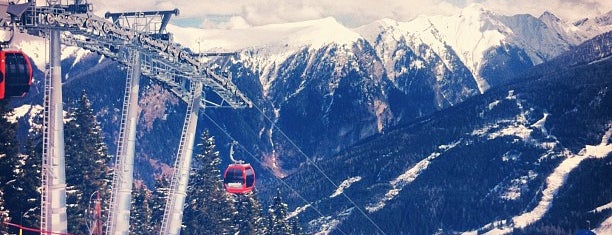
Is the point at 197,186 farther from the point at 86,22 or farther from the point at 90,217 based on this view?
the point at 86,22

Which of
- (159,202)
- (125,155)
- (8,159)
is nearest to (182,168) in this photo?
(125,155)

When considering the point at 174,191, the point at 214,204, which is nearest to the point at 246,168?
the point at 214,204

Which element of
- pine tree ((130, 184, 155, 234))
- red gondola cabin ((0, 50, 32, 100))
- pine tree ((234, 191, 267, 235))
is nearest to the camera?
red gondola cabin ((0, 50, 32, 100))

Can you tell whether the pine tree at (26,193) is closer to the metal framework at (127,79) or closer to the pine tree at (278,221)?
the metal framework at (127,79)

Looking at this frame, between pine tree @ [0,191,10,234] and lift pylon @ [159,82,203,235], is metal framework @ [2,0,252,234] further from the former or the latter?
pine tree @ [0,191,10,234]

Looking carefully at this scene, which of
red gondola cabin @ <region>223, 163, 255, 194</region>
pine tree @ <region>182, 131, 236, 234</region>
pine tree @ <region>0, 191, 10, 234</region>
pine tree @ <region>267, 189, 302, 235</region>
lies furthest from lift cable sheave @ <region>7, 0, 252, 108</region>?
pine tree @ <region>267, 189, 302, 235</region>

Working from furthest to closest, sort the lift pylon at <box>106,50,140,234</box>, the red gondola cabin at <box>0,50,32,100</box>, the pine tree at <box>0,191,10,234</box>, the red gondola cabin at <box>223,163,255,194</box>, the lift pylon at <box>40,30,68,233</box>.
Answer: the red gondola cabin at <box>223,163,255,194</box>
the pine tree at <box>0,191,10,234</box>
the lift pylon at <box>106,50,140,234</box>
the lift pylon at <box>40,30,68,233</box>
the red gondola cabin at <box>0,50,32,100</box>

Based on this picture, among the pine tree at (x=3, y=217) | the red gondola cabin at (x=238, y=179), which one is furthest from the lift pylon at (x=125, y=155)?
the red gondola cabin at (x=238, y=179)
